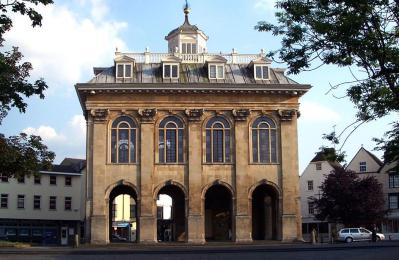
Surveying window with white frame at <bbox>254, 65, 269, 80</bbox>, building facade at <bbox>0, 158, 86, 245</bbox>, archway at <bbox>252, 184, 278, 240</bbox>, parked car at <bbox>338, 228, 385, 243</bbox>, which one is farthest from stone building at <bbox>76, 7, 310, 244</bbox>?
building facade at <bbox>0, 158, 86, 245</bbox>

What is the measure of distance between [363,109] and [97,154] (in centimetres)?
3994

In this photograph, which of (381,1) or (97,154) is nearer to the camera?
(381,1)

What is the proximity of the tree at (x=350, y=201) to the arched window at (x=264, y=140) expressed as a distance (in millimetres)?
19039

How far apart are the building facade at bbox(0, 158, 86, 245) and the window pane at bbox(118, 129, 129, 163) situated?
82.6 ft

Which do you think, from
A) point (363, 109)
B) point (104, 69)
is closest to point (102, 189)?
point (104, 69)

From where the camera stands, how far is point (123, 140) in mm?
54625

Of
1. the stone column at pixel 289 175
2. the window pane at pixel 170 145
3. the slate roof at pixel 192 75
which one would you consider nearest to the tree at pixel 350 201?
the stone column at pixel 289 175

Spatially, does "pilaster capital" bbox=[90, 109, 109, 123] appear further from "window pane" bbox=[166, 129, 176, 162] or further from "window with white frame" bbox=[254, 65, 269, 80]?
"window with white frame" bbox=[254, 65, 269, 80]

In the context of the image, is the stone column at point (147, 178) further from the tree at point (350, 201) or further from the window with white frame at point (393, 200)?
the window with white frame at point (393, 200)

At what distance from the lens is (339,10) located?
14023 mm

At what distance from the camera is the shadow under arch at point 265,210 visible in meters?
54.5

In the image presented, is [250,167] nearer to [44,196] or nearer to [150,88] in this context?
[150,88]

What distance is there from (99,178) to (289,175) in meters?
Answer: 15.5

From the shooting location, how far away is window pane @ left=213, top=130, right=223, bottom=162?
5503 cm
